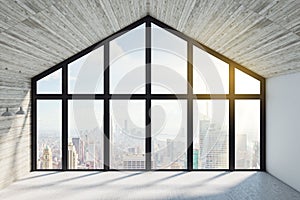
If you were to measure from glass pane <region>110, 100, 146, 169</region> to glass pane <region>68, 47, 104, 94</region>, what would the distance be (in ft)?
1.90

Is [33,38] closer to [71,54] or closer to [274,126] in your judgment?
[71,54]

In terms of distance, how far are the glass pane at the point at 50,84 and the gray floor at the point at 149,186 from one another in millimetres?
1726

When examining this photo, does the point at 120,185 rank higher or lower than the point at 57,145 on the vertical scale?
lower

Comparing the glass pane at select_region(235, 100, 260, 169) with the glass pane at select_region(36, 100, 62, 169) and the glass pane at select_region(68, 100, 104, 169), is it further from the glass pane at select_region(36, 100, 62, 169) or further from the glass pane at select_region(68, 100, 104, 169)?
the glass pane at select_region(36, 100, 62, 169)

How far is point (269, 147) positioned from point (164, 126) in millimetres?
2232

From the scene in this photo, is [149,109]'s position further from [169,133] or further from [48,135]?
[48,135]

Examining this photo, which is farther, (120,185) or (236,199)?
(120,185)

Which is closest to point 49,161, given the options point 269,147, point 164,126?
point 164,126

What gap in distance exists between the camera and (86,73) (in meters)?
7.72

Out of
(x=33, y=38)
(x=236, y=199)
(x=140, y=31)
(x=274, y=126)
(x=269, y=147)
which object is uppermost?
(x=140, y=31)

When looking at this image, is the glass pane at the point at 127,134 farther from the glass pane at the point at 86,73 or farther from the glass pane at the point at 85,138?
the glass pane at the point at 86,73

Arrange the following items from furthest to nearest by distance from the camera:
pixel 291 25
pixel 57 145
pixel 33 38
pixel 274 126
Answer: pixel 57 145 < pixel 274 126 < pixel 33 38 < pixel 291 25

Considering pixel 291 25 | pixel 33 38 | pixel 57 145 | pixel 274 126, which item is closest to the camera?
pixel 291 25

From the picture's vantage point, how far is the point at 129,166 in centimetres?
769
